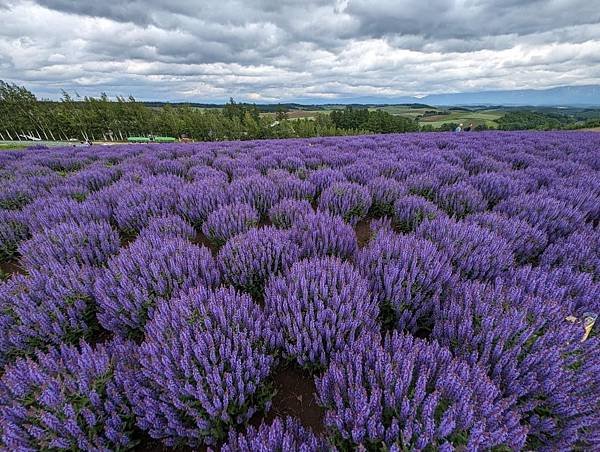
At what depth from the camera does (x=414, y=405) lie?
1.18 metres

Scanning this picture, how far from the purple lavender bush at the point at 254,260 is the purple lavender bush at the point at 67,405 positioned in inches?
36.3

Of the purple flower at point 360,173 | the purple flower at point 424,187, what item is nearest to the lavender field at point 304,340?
the purple flower at point 424,187

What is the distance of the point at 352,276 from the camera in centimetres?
196

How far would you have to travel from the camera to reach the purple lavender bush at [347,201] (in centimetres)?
361

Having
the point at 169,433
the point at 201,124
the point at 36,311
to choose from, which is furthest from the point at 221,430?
the point at 201,124

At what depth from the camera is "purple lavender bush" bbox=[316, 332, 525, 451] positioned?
1.11m

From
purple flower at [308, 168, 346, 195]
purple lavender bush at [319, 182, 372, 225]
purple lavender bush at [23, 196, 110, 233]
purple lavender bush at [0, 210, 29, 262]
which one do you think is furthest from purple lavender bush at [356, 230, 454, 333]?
purple lavender bush at [0, 210, 29, 262]

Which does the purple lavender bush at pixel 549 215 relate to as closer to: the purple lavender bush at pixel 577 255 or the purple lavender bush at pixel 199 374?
the purple lavender bush at pixel 577 255

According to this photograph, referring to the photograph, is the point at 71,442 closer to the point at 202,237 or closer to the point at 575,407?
the point at 575,407

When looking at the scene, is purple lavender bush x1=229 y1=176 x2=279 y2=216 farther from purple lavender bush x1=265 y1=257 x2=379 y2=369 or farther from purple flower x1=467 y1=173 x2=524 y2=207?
purple flower x1=467 y1=173 x2=524 y2=207

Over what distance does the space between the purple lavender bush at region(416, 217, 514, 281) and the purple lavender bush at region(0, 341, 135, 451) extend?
7.77 ft

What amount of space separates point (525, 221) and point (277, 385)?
9.68ft

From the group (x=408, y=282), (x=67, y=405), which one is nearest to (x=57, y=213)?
(x=67, y=405)

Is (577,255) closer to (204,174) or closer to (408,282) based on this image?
(408,282)
